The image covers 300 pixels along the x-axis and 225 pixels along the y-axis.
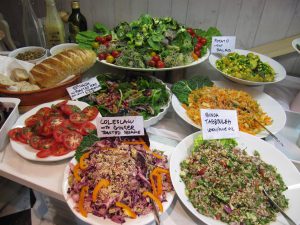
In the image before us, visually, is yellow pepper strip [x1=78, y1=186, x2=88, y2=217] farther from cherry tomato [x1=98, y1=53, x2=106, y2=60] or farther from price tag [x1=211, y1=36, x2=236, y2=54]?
price tag [x1=211, y1=36, x2=236, y2=54]

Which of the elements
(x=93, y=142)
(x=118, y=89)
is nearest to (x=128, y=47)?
(x=118, y=89)

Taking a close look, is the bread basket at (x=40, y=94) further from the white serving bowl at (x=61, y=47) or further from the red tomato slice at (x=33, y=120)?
the white serving bowl at (x=61, y=47)

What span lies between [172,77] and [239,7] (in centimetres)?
64

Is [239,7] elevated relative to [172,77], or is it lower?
elevated

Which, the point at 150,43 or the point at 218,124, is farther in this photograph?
the point at 150,43

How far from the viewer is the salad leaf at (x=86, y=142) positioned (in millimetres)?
971

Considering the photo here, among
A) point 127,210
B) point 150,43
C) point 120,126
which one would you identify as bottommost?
point 127,210

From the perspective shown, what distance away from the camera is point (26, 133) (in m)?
1.05

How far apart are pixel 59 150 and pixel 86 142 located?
11 cm

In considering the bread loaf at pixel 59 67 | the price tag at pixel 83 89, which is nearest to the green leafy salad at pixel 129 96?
the price tag at pixel 83 89

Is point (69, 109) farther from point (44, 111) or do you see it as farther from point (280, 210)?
point (280, 210)

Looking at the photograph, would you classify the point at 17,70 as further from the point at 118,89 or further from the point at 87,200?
the point at 87,200

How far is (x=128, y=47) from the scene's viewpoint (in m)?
1.51

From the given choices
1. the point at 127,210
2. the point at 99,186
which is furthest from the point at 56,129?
the point at 127,210
